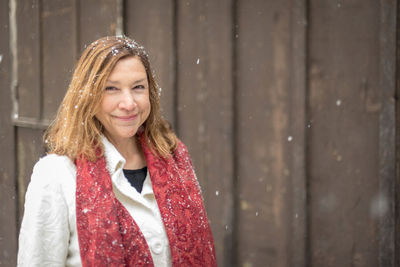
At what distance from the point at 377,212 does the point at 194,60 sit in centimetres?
149

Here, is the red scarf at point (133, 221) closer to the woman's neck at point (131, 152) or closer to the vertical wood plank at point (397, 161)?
the woman's neck at point (131, 152)

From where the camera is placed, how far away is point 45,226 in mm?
1746

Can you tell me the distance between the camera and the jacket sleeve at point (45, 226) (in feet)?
5.72

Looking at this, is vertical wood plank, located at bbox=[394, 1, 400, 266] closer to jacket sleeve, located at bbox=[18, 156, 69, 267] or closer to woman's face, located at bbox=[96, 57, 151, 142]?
woman's face, located at bbox=[96, 57, 151, 142]

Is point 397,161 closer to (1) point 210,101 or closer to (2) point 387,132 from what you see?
(2) point 387,132

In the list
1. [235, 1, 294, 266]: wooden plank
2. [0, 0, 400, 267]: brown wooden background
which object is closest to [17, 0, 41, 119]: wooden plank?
[0, 0, 400, 267]: brown wooden background

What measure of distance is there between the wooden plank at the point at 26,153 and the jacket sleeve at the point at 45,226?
105 inches

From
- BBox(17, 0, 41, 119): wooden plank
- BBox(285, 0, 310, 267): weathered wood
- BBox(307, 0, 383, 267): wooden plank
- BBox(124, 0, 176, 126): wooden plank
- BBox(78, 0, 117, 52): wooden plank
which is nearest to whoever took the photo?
BBox(307, 0, 383, 267): wooden plank

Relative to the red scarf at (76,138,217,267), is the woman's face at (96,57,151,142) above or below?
above

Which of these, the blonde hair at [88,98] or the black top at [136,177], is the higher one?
the blonde hair at [88,98]

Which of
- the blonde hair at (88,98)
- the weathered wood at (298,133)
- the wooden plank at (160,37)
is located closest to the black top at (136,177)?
the blonde hair at (88,98)

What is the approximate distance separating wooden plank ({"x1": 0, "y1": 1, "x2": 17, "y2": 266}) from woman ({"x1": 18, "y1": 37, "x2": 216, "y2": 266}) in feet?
9.39

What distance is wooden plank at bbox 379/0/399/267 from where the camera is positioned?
8.21 feet

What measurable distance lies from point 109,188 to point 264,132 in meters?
1.36
